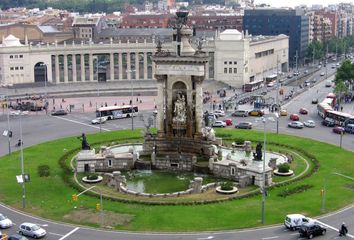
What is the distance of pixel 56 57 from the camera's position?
595ft

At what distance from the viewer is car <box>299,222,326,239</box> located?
5822cm

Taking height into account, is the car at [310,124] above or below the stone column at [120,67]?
below

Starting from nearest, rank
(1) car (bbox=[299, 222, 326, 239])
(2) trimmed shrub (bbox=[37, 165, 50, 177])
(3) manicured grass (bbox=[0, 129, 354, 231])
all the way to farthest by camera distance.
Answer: (1) car (bbox=[299, 222, 326, 239])
(3) manicured grass (bbox=[0, 129, 354, 231])
(2) trimmed shrub (bbox=[37, 165, 50, 177])

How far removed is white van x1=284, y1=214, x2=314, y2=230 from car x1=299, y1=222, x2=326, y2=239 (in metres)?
1.07

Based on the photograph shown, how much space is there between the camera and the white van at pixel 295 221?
60.0 metres

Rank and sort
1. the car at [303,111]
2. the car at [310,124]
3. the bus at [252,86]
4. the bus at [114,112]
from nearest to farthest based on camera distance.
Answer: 1. the car at [310,124]
2. the bus at [114,112]
3. the car at [303,111]
4. the bus at [252,86]

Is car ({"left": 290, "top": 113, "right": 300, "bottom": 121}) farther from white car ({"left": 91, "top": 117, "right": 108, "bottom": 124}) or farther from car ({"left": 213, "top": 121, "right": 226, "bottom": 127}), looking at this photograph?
white car ({"left": 91, "top": 117, "right": 108, "bottom": 124})

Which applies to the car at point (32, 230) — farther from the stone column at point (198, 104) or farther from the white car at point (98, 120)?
the white car at point (98, 120)

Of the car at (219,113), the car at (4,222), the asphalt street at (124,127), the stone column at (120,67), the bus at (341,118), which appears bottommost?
→ the asphalt street at (124,127)

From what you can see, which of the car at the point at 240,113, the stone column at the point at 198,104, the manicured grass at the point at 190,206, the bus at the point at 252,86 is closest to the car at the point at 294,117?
the car at the point at 240,113

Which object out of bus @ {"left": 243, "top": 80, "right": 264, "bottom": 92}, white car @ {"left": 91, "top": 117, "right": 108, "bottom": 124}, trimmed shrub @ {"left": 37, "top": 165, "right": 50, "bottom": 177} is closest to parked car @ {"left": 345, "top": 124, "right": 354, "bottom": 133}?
white car @ {"left": 91, "top": 117, "right": 108, "bottom": 124}

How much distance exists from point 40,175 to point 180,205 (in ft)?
80.2

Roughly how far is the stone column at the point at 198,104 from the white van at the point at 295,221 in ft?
106

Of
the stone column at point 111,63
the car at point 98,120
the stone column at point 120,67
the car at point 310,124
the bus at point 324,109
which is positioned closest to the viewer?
the car at point 310,124
